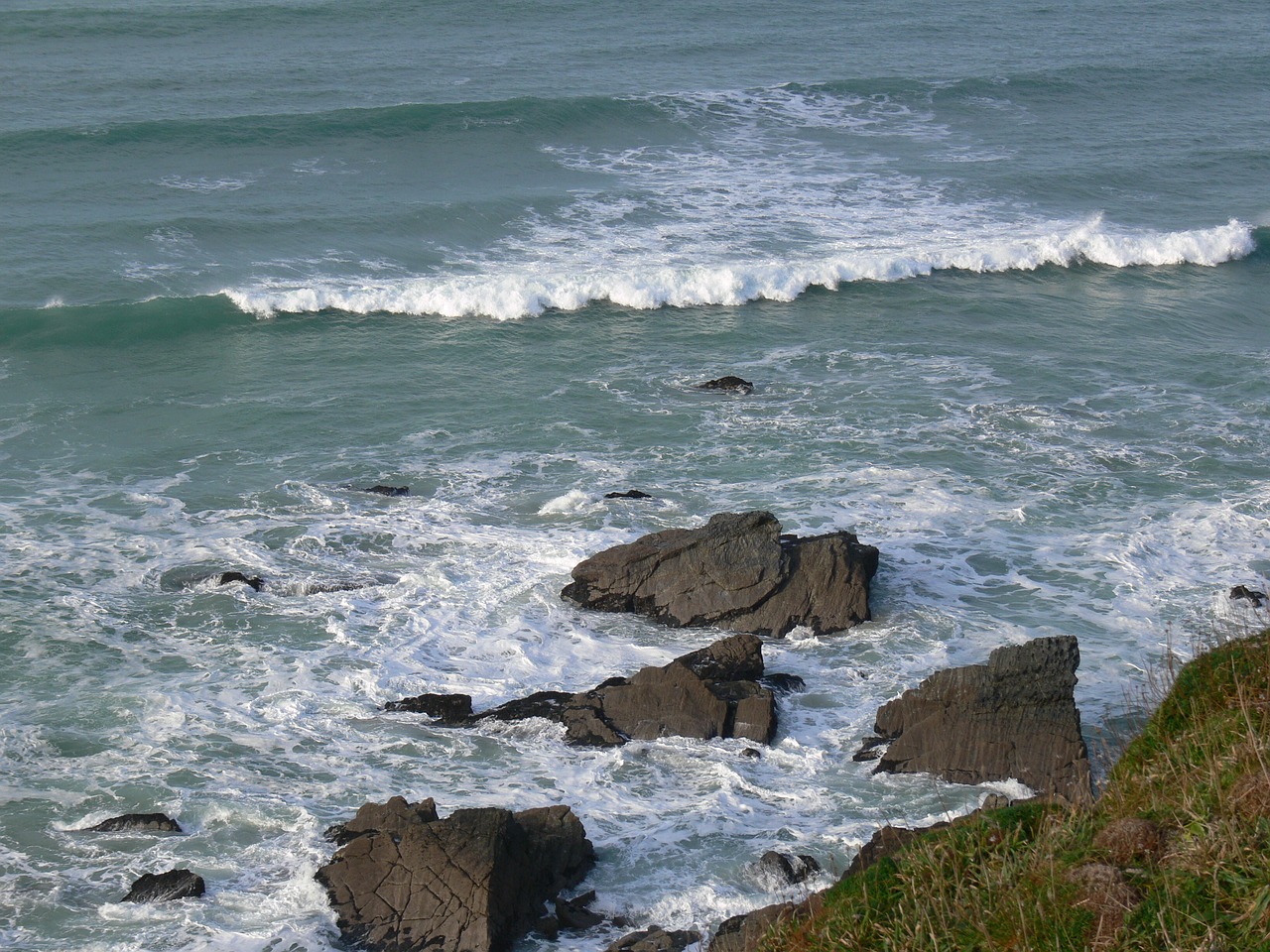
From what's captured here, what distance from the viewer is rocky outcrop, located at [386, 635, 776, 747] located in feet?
49.1

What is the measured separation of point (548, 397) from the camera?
2573 cm

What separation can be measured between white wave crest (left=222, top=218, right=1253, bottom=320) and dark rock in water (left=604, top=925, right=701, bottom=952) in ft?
66.5

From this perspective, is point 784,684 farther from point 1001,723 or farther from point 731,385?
point 731,385

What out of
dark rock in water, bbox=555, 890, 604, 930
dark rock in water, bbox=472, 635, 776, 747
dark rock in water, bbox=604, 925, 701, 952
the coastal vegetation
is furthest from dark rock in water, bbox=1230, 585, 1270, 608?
dark rock in water, bbox=555, 890, 604, 930

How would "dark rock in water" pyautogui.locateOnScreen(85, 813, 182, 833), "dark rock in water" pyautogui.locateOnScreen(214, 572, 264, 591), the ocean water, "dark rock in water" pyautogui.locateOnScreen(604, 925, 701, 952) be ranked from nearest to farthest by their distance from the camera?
"dark rock in water" pyautogui.locateOnScreen(604, 925, 701, 952) → "dark rock in water" pyautogui.locateOnScreen(85, 813, 182, 833) → the ocean water → "dark rock in water" pyautogui.locateOnScreen(214, 572, 264, 591)

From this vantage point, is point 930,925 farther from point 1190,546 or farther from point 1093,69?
point 1093,69

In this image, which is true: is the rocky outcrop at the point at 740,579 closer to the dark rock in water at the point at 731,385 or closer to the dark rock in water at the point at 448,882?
the dark rock in water at the point at 448,882

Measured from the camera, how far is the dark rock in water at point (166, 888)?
12.1 metres

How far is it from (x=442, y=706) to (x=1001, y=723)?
628 cm

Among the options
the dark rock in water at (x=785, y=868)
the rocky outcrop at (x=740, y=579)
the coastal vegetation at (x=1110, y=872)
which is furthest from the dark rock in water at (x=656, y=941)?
the rocky outcrop at (x=740, y=579)

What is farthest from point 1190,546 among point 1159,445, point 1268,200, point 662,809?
point 1268,200

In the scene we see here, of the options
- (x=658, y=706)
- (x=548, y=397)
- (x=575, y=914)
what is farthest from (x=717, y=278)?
(x=575, y=914)

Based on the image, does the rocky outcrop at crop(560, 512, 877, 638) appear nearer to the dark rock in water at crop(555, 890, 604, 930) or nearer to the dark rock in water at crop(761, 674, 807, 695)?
the dark rock in water at crop(761, 674, 807, 695)

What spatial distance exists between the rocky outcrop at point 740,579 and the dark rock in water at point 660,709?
182cm
